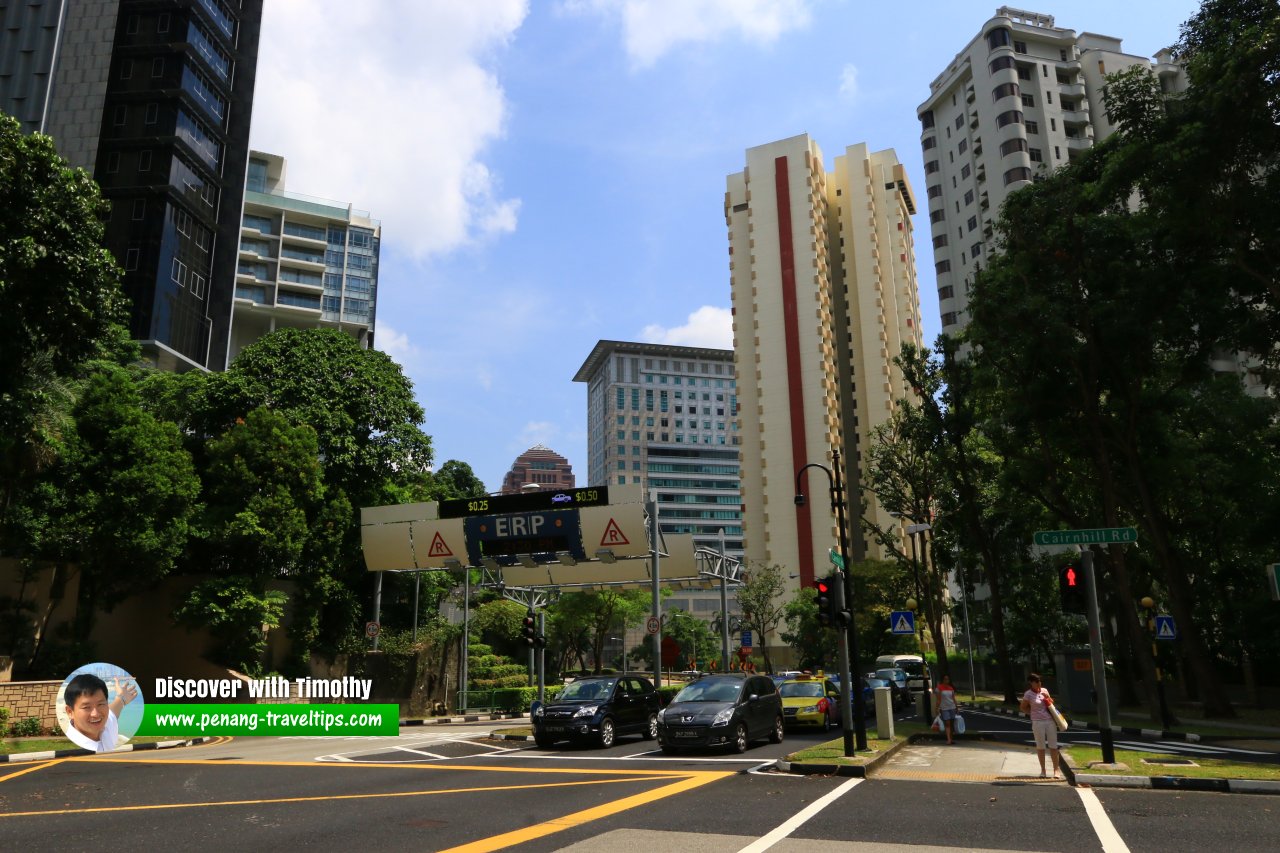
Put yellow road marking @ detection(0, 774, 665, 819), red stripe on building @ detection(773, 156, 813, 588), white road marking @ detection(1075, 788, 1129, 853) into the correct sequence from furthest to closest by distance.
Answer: red stripe on building @ detection(773, 156, 813, 588)
yellow road marking @ detection(0, 774, 665, 819)
white road marking @ detection(1075, 788, 1129, 853)

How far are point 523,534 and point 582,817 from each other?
22440mm

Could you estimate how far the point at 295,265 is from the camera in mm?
91750

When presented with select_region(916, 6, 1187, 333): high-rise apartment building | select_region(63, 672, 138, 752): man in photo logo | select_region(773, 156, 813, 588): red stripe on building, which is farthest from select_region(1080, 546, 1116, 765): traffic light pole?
select_region(773, 156, 813, 588): red stripe on building

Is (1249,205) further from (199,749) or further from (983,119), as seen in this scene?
(983,119)

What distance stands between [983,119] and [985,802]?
8444cm

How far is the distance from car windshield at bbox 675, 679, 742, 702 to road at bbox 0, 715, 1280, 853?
2.35 meters

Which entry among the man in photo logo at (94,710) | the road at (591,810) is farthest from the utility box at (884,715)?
the man in photo logo at (94,710)

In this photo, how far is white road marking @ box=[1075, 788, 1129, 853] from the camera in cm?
825

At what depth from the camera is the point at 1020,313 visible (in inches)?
1029

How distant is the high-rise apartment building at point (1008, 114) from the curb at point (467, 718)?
192 feet

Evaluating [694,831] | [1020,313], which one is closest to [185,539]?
[694,831]

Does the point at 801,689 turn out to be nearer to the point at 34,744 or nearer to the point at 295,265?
the point at 34,744

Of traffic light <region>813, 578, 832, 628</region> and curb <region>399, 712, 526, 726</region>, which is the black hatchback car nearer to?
traffic light <region>813, 578, 832, 628</region>

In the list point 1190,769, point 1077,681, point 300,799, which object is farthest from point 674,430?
point 300,799
